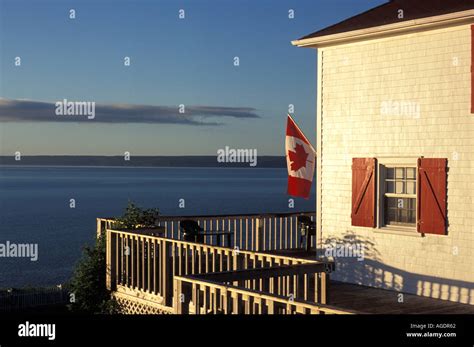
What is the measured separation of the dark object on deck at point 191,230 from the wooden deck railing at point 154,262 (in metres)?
2.25

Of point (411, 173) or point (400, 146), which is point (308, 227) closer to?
point (411, 173)

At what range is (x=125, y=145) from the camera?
340ft

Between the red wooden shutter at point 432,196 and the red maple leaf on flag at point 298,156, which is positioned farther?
the red maple leaf on flag at point 298,156

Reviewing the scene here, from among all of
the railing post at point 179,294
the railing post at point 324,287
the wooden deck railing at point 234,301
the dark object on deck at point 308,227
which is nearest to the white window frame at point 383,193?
the dark object on deck at point 308,227

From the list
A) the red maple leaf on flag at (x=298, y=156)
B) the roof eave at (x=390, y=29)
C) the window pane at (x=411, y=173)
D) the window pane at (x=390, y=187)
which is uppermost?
the roof eave at (x=390, y=29)

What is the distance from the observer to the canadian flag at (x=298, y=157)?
53.5 feet

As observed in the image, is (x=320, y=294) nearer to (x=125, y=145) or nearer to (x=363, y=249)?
(x=363, y=249)

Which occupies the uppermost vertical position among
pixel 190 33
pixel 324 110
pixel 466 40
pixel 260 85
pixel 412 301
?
pixel 190 33

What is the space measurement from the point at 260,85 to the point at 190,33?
13427 mm

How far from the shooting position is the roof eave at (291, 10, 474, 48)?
1217 centimetres

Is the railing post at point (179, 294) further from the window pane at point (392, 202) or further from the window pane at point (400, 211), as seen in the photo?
the window pane at point (392, 202)

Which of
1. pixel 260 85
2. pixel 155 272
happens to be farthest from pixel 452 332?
pixel 260 85

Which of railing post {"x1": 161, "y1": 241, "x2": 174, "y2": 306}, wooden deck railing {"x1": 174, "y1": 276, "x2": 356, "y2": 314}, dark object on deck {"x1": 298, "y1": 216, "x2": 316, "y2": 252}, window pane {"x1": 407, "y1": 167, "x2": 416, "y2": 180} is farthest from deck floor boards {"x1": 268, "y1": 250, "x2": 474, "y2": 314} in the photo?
wooden deck railing {"x1": 174, "y1": 276, "x2": 356, "y2": 314}

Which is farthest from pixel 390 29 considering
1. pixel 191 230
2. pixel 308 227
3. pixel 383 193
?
pixel 191 230
